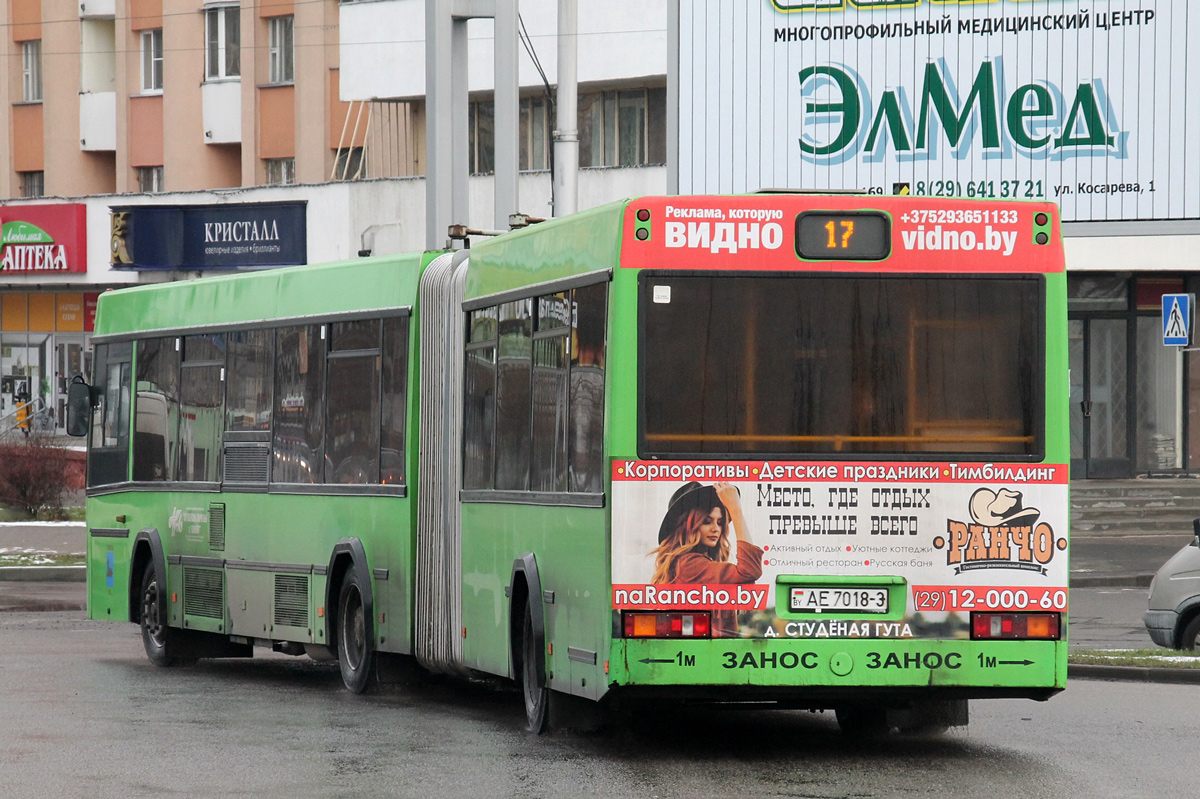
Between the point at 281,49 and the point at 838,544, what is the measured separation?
133 ft

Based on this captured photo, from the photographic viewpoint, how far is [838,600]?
956 cm

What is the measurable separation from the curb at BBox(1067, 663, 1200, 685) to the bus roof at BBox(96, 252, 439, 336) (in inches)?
206

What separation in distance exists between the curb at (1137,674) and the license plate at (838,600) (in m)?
5.18

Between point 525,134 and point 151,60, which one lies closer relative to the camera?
point 525,134

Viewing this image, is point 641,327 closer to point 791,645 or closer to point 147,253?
point 791,645

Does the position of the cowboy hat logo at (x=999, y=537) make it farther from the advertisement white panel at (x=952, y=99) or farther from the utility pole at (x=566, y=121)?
the advertisement white panel at (x=952, y=99)

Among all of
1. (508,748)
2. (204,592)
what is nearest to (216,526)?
(204,592)

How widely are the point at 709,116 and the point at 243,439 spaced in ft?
42.4

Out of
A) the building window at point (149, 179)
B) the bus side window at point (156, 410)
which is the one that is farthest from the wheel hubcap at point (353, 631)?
the building window at point (149, 179)

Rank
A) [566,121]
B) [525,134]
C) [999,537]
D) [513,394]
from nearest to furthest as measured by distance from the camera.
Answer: [999,537] < [513,394] < [566,121] < [525,134]

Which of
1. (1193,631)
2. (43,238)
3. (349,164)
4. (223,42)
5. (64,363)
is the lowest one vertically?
(1193,631)

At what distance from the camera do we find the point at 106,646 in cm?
1744

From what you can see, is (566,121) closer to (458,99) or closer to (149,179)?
(458,99)

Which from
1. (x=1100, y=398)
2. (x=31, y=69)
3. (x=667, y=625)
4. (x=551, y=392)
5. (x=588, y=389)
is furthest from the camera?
(x=31, y=69)
